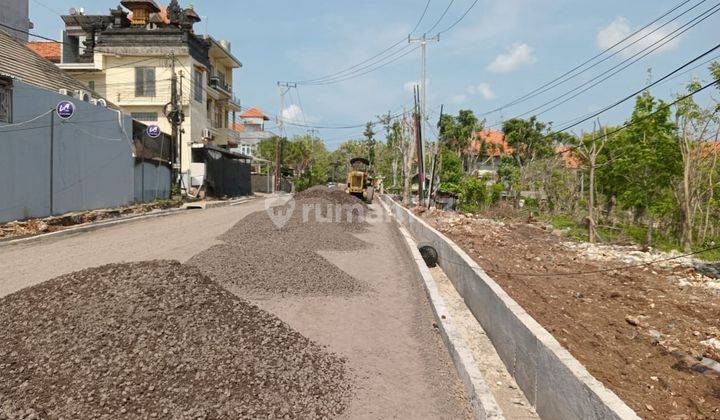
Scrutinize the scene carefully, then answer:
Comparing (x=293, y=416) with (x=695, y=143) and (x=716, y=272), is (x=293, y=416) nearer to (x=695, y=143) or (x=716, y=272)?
(x=716, y=272)

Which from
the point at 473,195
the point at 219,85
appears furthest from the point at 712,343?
the point at 219,85

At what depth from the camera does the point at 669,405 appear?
442cm

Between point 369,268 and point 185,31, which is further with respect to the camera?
point 185,31

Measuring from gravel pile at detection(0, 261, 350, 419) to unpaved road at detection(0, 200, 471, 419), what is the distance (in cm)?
45

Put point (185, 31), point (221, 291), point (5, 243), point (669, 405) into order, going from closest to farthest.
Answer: point (669, 405), point (221, 291), point (5, 243), point (185, 31)

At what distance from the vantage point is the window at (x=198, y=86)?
34.6m

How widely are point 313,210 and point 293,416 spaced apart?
53.9ft

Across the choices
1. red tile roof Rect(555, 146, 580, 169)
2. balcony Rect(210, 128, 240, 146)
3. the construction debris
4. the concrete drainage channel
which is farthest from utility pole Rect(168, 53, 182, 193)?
the concrete drainage channel

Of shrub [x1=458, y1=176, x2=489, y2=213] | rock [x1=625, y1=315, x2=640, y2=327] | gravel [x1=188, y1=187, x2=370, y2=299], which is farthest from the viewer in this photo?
shrub [x1=458, y1=176, x2=489, y2=213]

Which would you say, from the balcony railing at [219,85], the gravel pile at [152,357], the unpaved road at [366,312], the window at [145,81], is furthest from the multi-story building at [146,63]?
the gravel pile at [152,357]

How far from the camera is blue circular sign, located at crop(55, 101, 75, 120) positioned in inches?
588

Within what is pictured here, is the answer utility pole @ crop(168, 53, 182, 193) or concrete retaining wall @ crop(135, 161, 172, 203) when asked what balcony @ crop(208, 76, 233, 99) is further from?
concrete retaining wall @ crop(135, 161, 172, 203)

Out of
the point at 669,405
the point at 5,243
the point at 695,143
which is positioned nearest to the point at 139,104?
the point at 5,243

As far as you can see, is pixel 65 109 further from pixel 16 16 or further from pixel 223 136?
pixel 223 136
